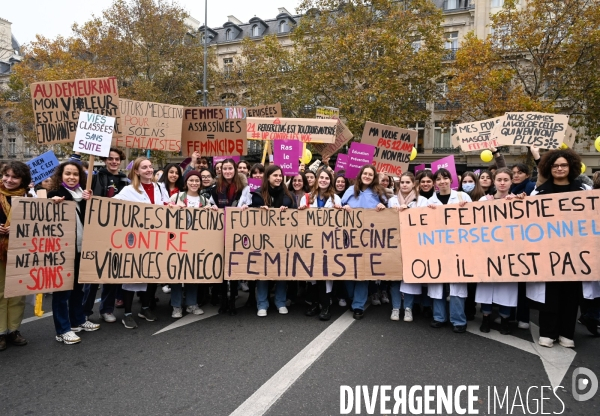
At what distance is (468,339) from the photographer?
4.47 meters

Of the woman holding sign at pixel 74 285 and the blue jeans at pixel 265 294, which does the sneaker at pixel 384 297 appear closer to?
the blue jeans at pixel 265 294

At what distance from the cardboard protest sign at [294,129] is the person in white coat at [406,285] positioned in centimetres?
322

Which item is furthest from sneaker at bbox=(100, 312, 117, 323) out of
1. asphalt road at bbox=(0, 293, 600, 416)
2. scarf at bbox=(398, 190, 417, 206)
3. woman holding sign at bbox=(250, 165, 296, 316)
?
scarf at bbox=(398, 190, 417, 206)

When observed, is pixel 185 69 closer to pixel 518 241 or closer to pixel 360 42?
pixel 360 42

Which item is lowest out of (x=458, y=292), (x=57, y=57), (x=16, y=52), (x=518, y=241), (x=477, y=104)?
(x=458, y=292)

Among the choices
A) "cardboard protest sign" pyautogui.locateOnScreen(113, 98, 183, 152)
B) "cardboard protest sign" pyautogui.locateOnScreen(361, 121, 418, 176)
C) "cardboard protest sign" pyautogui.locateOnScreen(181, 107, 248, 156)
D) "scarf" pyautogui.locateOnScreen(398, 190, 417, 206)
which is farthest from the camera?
"cardboard protest sign" pyautogui.locateOnScreen(361, 121, 418, 176)

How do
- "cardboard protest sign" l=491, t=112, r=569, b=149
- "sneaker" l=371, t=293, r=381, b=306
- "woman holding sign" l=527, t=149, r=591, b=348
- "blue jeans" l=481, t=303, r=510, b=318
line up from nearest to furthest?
"woman holding sign" l=527, t=149, r=591, b=348, "blue jeans" l=481, t=303, r=510, b=318, "sneaker" l=371, t=293, r=381, b=306, "cardboard protest sign" l=491, t=112, r=569, b=149

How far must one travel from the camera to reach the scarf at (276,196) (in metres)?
5.40

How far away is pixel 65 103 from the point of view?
18.5 ft

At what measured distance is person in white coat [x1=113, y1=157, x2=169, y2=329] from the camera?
498cm

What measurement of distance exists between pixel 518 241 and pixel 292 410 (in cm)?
295

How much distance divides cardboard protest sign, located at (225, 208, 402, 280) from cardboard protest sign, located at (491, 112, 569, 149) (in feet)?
9.86

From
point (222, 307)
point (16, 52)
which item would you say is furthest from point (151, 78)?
point (16, 52)

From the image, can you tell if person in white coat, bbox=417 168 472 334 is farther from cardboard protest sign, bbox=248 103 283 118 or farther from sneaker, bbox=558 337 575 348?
cardboard protest sign, bbox=248 103 283 118
